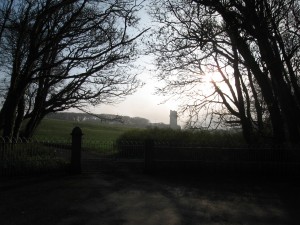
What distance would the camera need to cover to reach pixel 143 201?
10.3 metres

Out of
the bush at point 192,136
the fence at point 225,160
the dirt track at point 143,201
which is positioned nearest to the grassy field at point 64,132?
the bush at point 192,136

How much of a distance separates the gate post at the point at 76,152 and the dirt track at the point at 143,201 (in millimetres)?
553

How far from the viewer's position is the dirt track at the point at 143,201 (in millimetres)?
8531

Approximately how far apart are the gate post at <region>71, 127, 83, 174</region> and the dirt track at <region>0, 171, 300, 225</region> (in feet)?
1.81

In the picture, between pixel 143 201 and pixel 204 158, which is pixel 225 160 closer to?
pixel 204 158

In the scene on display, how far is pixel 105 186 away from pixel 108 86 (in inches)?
429

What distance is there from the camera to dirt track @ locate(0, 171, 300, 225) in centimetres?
853

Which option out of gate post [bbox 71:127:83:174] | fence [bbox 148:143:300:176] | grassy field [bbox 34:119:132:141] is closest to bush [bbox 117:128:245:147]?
fence [bbox 148:143:300:176]

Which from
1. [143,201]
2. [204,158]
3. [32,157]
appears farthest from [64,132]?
[143,201]

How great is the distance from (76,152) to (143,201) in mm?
5228

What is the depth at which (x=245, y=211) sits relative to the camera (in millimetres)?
9492

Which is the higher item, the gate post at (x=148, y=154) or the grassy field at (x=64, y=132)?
the grassy field at (x=64, y=132)

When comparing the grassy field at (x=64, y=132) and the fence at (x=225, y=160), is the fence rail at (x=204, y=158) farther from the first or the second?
the grassy field at (x=64, y=132)

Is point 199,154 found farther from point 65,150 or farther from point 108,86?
point 108,86
